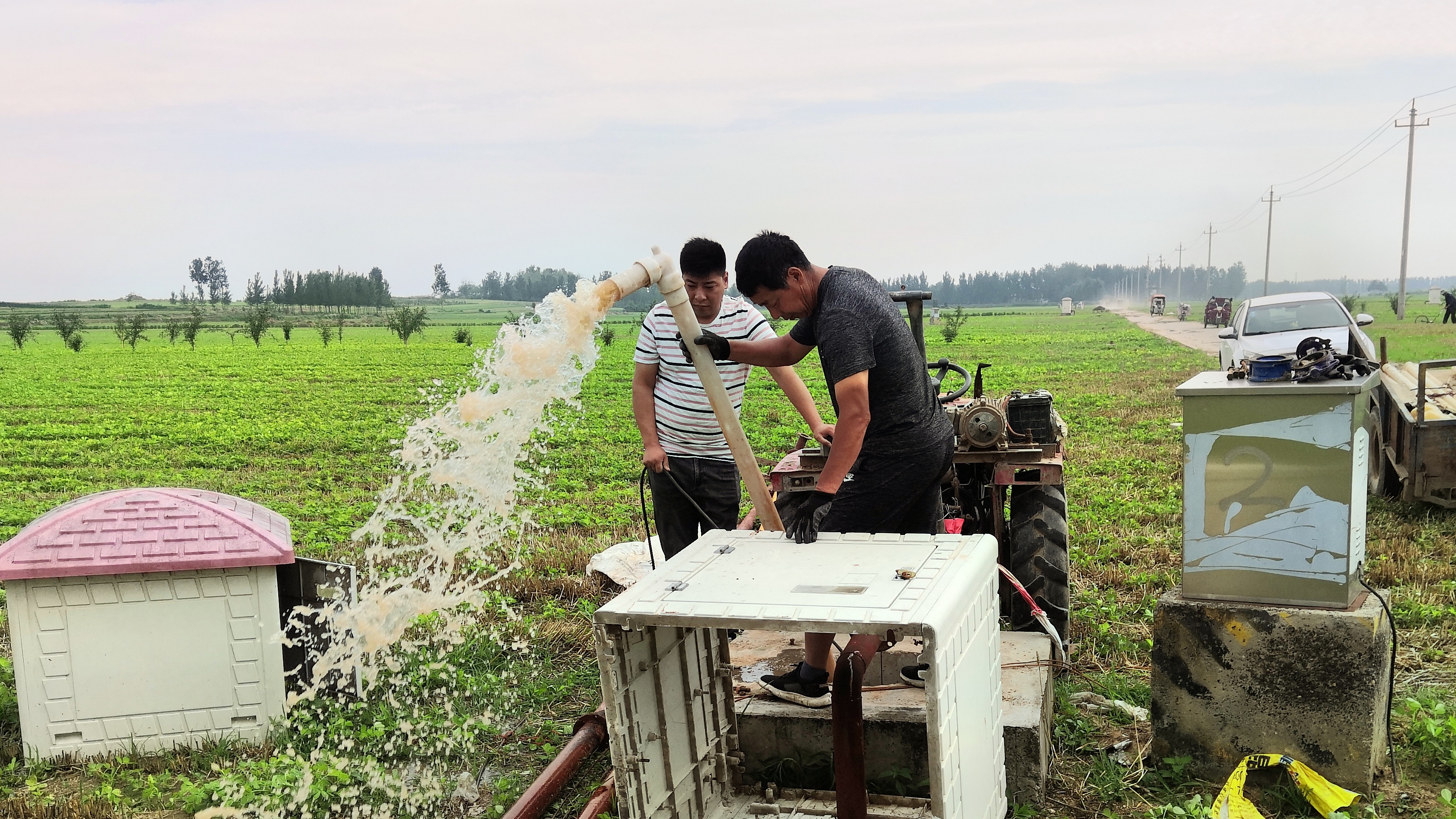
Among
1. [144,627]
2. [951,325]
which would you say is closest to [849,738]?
[144,627]

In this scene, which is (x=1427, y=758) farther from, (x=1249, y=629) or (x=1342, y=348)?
(x=1342, y=348)

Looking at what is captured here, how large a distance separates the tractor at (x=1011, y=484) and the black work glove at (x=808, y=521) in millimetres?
1510

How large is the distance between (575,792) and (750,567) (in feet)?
4.45

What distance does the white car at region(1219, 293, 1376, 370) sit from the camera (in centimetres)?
1321

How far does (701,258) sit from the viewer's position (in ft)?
14.4

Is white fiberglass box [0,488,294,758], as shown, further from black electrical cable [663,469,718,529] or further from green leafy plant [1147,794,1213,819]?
green leafy plant [1147,794,1213,819]

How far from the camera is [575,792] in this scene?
4.03 metres

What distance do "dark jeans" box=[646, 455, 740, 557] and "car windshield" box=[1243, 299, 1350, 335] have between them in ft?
37.5

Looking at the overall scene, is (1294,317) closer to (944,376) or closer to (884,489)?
(944,376)

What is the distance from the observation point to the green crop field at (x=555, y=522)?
A: 4039 millimetres

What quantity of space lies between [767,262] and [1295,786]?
2.55 meters

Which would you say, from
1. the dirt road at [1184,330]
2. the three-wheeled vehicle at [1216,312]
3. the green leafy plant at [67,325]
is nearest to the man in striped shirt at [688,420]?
the dirt road at [1184,330]

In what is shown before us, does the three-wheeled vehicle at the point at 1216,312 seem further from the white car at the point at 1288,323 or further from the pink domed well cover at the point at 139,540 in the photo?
the pink domed well cover at the point at 139,540

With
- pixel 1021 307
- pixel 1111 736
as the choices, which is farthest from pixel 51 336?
pixel 1021 307
